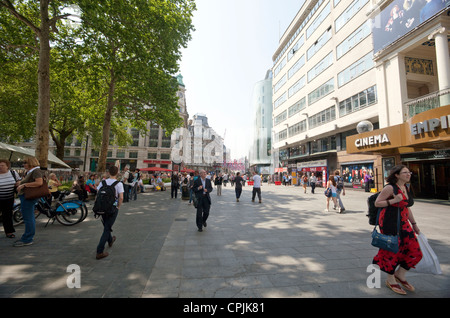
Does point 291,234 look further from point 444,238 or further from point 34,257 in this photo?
point 34,257

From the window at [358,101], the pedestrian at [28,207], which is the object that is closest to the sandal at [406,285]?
the pedestrian at [28,207]

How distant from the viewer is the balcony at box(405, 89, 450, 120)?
35.3 ft

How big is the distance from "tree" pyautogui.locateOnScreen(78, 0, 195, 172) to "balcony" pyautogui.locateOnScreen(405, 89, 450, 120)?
16474 mm

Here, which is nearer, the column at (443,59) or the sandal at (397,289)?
the sandal at (397,289)

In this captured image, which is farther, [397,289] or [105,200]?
[105,200]

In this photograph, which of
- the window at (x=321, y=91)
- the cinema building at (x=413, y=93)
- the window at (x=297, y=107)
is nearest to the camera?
the cinema building at (x=413, y=93)

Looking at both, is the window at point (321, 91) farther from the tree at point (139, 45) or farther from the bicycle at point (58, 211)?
the bicycle at point (58, 211)

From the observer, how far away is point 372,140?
14.4m

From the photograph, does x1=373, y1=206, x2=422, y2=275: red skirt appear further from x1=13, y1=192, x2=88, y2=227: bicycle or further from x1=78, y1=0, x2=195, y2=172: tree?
x1=78, y1=0, x2=195, y2=172: tree

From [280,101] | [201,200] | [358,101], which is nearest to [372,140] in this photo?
[358,101]

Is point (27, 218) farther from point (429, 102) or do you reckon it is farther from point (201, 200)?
point (429, 102)

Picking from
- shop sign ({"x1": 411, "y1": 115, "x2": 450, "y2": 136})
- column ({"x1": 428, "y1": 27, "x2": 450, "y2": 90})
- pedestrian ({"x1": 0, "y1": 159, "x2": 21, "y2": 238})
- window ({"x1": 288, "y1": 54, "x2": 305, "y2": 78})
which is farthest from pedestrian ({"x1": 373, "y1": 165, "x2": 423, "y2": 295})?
window ({"x1": 288, "y1": 54, "x2": 305, "y2": 78})

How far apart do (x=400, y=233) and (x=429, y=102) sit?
13638mm

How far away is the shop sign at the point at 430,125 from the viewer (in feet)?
31.5
